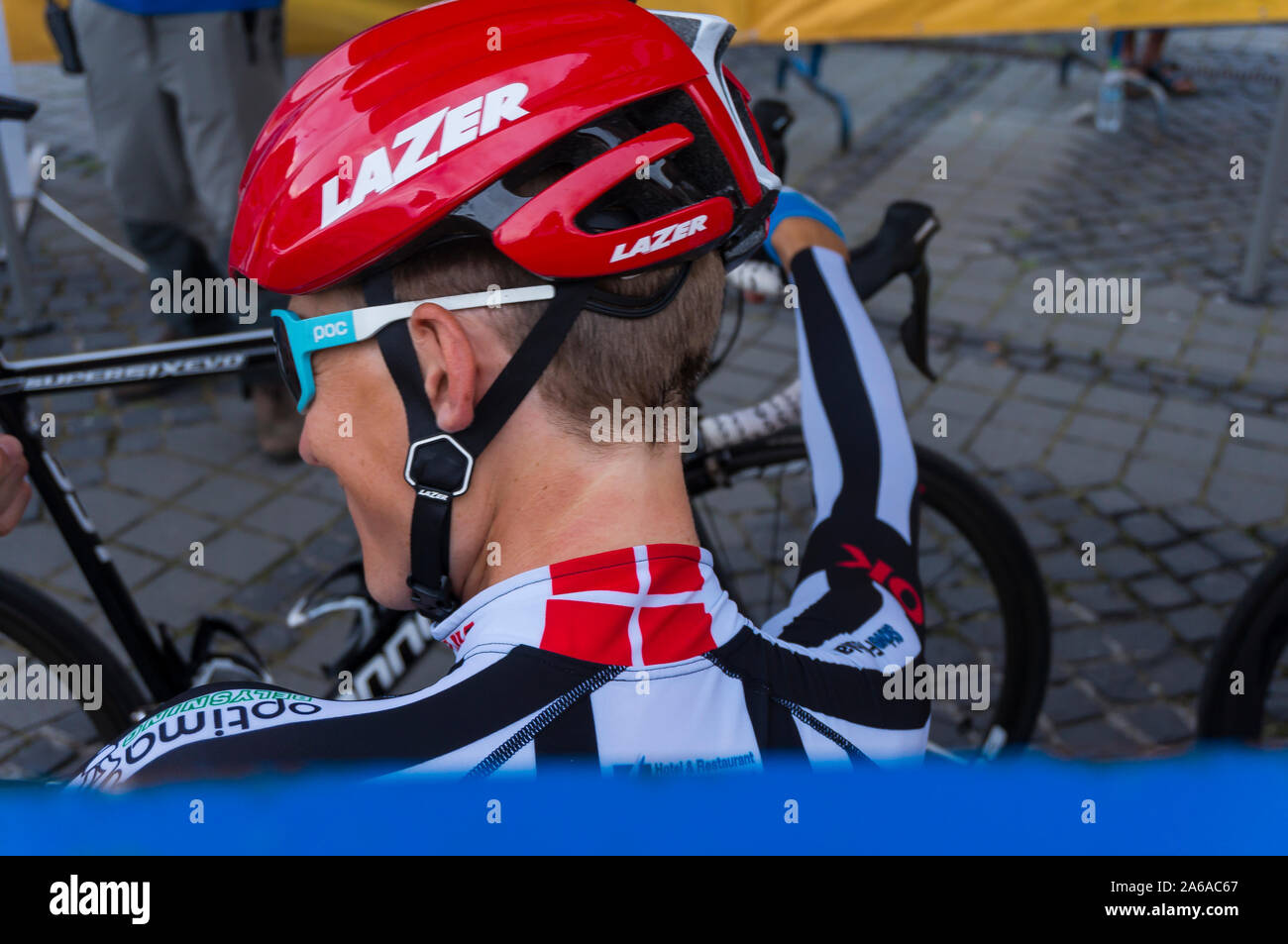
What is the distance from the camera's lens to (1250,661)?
9.00 ft

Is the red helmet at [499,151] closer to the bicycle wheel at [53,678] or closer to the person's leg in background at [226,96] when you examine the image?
the bicycle wheel at [53,678]

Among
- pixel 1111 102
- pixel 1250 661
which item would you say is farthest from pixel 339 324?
pixel 1111 102

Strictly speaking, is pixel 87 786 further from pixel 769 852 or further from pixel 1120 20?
pixel 1120 20

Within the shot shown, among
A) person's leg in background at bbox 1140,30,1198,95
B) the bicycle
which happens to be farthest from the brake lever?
person's leg in background at bbox 1140,30,1198,95

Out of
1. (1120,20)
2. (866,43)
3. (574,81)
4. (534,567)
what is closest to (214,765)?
(534,567)

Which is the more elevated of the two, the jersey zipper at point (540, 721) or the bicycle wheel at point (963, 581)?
the jersey zipper at point (540, 721)

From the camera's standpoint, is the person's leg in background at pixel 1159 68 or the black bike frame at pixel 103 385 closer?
the black bike frame at pixel 103 385

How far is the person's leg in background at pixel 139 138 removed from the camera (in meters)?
4.62

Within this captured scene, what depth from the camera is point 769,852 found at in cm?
95
